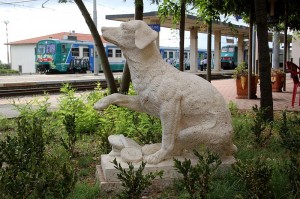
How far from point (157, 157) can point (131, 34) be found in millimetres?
1194

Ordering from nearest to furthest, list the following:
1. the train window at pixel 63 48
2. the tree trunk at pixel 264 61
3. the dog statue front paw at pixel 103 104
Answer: the dog statue front paw at pixel 103 104 → the tree trunk at pixel 264 61 → the train window at pixel 63 48

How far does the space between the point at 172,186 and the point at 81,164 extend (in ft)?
4.49

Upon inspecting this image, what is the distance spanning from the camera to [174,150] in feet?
12.6

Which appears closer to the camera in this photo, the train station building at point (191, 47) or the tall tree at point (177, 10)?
the tall tree at point (177, 10)

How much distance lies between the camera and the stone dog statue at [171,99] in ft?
12.1

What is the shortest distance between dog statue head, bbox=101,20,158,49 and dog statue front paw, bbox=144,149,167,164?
3.33ft

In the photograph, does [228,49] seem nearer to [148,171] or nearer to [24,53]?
[24,53]

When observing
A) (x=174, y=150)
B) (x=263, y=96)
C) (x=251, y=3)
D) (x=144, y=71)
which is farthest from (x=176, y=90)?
(x=251, y=3)

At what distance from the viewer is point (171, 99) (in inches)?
144

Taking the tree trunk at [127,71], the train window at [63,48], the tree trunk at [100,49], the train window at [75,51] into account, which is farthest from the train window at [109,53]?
the tree trunk at [127,71]

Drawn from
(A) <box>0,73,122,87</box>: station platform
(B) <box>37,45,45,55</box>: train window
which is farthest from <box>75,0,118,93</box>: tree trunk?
(B) <box>37,45,45,55</box>: train window

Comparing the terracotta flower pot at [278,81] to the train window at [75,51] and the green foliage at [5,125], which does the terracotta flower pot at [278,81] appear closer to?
the green foliage at [5,125]

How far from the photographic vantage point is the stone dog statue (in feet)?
12.1

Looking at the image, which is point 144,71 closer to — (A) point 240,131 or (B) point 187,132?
(B) point 187,132
